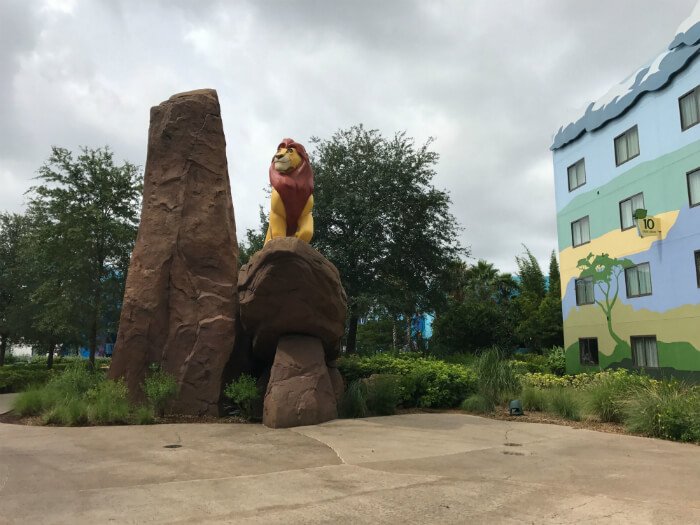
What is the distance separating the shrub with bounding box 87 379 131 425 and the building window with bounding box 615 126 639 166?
1826 centimetres

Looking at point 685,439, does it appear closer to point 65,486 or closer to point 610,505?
point 610,505

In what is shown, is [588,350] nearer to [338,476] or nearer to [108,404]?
[108,404]

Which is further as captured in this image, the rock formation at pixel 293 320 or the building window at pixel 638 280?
the building window at pixel 638 280

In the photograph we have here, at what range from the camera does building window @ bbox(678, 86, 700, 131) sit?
53.9 ft

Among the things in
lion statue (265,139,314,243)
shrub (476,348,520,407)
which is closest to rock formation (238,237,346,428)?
lion statue (265,139,314,243)

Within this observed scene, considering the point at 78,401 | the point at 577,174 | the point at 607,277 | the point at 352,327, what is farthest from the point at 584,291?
the point at 78,401

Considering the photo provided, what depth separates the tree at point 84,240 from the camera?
53.0ft

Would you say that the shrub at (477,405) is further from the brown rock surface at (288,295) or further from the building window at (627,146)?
the building window at (627,146)

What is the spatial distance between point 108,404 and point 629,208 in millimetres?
18256

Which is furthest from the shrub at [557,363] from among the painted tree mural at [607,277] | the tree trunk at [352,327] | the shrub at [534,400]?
the shrub at [534,400]

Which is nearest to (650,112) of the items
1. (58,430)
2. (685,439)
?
(685,439)

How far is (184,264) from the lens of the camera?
11.4 meters

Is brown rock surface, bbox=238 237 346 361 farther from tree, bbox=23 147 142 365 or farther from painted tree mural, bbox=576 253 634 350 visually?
painted tree mural, bbox=576 253 634 350

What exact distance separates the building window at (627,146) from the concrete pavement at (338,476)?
1391 centimetres
